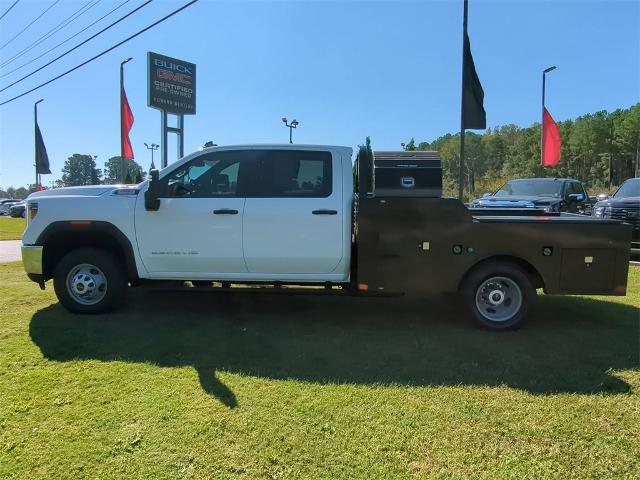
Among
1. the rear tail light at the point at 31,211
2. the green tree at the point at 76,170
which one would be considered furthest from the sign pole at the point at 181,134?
the green tree at the point at 76,170

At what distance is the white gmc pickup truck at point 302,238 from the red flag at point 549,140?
17.1 m

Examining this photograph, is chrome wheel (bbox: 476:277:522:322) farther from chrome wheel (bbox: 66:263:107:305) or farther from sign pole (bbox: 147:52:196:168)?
sign pole (bbox: 147:52:196:168)

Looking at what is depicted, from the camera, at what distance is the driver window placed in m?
5.79

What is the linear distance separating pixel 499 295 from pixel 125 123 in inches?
862

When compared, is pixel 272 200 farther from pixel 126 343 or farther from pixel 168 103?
pixel 168 103

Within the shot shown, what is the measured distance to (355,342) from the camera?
17.1ft

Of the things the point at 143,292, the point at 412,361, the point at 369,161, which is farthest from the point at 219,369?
the point at 143,292

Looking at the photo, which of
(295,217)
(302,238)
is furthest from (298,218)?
(302,238)

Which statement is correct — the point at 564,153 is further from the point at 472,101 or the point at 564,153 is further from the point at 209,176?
the point at 209,176

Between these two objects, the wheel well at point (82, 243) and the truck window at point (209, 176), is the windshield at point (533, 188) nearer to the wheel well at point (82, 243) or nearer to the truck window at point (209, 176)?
the truck window at point (209, 176)

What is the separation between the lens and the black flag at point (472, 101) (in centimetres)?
936

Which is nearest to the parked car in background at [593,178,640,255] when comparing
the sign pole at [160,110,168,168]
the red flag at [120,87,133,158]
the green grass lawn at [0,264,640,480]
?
the green grass lawn at [0,264,640,480]

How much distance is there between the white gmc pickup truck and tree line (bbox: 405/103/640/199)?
244 feet

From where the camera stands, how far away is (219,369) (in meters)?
4.47
